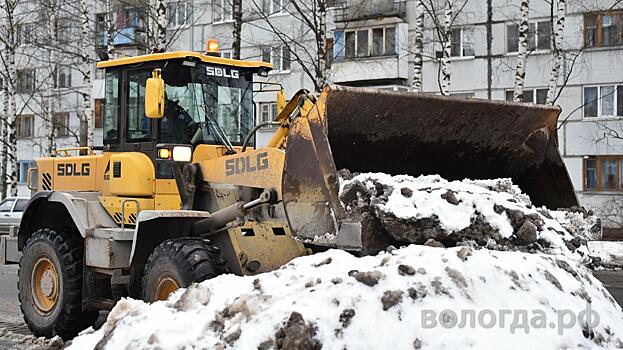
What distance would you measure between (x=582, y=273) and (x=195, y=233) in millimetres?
3491

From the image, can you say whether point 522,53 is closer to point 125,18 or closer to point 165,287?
point 165,287

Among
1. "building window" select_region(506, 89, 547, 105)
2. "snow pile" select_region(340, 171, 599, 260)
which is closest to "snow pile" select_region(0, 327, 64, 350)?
"snow pile" select_region(340, 171, 599, 260)

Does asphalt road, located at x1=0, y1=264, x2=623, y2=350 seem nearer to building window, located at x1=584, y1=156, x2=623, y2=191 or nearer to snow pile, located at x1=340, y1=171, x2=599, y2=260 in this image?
snow pile, located at x1=340, y1=171, x2=599, y2=260

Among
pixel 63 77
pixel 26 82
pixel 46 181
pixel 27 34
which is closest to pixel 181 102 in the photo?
pixel 46 181

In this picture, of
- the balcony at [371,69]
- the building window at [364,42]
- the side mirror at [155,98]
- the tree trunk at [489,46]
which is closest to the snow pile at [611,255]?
the side mirror at [155,98]

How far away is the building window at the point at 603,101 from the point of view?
2873 cm

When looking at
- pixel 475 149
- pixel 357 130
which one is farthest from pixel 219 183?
pixel 475 149

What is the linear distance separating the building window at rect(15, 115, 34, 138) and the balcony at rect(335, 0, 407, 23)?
1937cm

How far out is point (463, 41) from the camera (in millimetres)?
30859

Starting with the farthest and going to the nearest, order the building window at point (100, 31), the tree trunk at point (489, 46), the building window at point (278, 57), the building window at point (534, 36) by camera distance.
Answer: the building window at point (278, 57) < the tree trunk at point (489, 46) < the building window at point (534, 36) < the building window at point (100, 31)

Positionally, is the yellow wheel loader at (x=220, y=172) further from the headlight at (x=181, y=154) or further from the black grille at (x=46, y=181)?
the black grille at (x=46, y=181)

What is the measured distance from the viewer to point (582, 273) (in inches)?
249

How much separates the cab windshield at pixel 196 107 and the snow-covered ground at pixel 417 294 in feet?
7.85

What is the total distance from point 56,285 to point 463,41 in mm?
23901
